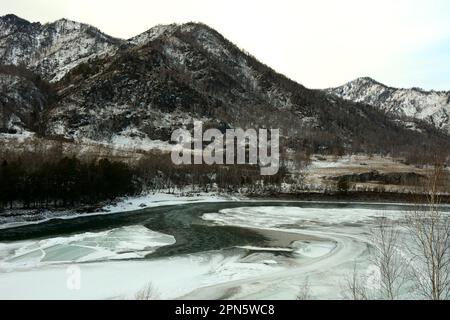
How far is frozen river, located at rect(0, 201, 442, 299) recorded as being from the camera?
27.8 m

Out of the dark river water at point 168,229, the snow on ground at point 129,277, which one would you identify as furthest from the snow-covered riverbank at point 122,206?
the snow on ground at point 129,277

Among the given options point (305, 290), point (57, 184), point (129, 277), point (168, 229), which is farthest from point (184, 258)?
point (57, 184)

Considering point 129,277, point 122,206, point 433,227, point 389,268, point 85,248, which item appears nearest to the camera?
point 433,227

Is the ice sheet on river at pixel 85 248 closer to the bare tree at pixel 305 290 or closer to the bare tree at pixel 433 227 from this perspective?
the bare tree at pixel 305 290

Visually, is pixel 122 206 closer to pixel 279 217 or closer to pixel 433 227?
pixel 279 217

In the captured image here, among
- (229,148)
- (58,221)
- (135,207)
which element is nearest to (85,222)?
(58,221)

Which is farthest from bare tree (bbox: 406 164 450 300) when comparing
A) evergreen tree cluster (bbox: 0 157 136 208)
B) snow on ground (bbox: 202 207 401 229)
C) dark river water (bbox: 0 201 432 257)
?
evergreen tree cluster (bbox: 0 157 136 208)

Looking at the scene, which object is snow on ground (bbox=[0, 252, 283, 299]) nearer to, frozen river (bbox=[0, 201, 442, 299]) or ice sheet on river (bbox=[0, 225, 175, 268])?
frozen river (bbox=[0, 201, 442, 299])

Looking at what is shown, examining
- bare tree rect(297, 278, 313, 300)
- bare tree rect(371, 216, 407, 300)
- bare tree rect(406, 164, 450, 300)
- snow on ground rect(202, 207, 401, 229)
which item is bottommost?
snow on ground rect(202, 207, 401, 229)

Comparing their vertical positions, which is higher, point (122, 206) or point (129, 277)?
point (129, 277)

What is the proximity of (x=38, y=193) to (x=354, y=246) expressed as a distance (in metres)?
48.1

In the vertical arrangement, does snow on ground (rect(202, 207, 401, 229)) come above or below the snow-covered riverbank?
below

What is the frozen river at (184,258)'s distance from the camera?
2780 centimetres

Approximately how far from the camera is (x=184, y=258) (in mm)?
37125
